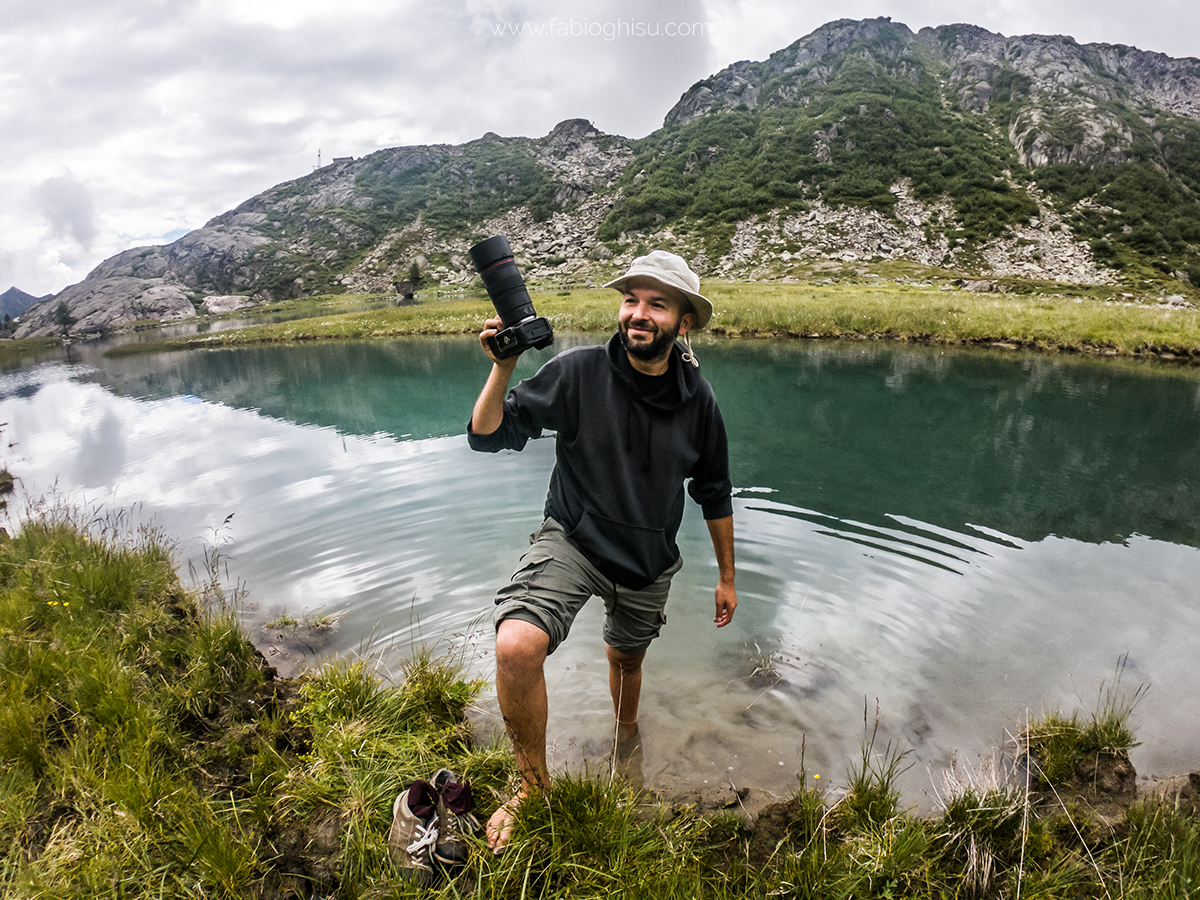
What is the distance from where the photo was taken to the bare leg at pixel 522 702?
8.91 ft

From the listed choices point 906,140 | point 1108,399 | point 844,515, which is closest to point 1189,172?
point 906,140

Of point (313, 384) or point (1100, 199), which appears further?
point (1100, 199)

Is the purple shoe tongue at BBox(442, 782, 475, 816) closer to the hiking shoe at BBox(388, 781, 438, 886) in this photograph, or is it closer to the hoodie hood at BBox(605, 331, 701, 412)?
→ the hiking shoe at BBox(388, 781, 438, 886)

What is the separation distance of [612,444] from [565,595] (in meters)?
0.85

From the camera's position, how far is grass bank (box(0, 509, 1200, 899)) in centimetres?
253

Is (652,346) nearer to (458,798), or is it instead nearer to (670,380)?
(670,380)

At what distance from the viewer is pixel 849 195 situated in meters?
103

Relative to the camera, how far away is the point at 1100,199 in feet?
306

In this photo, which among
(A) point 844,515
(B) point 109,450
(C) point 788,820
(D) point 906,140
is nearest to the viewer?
(C) point 788,820

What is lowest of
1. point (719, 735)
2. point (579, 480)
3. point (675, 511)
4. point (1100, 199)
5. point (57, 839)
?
point (719, 735)

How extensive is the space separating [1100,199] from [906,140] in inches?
1473

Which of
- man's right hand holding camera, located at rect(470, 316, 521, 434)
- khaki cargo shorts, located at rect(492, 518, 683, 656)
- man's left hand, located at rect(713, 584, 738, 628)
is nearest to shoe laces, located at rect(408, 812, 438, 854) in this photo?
khaki cargo shorts, located at rect(492, 518, 683, 656)

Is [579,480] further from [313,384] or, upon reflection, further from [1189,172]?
[1189,172]

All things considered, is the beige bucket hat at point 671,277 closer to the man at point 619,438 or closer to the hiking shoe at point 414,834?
the man at point 619,438
